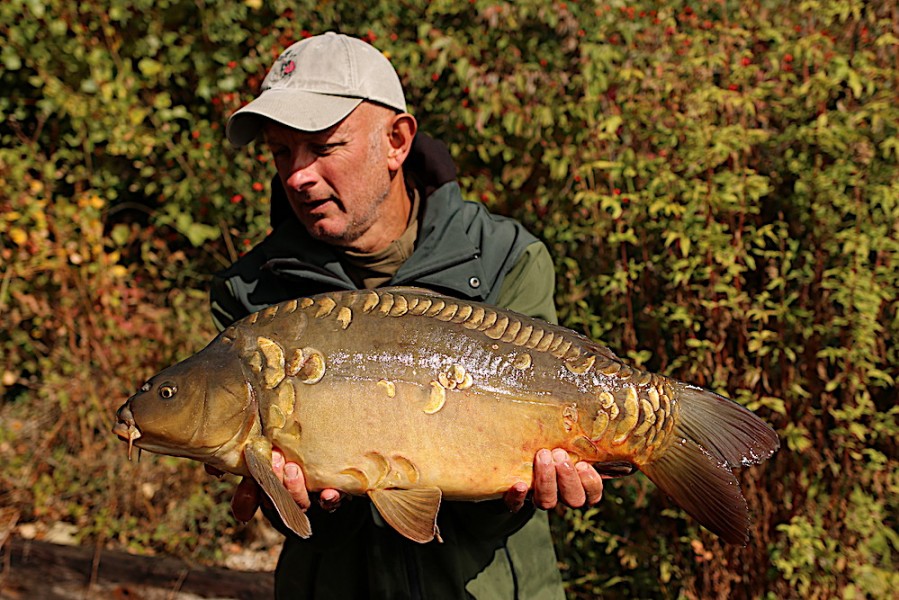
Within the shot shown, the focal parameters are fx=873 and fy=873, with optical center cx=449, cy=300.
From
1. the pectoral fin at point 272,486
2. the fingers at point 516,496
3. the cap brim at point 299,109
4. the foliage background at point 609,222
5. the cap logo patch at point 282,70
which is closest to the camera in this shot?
the pectoral fin at point 272,486

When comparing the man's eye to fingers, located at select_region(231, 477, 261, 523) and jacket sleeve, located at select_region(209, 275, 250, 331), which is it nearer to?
jacket sleeve, located at select_region(209, 275, 250, 331)

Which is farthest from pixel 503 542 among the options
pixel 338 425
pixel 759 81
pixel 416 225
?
pixel 759 81

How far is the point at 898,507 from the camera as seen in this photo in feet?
9.95

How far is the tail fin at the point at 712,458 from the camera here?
1575mm

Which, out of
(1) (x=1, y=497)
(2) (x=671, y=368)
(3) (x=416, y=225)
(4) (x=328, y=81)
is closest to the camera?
(4) (x=328, y=81)

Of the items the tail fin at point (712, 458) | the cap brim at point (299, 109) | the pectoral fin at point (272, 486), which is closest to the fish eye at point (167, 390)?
the pectoral fin at point (272, 486)

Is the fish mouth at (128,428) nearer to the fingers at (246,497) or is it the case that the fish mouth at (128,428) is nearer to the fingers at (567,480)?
the fingers at (246,497)

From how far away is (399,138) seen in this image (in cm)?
202

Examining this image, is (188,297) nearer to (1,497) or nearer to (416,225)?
(1,497)

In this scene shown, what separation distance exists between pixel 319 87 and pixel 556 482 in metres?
0.95

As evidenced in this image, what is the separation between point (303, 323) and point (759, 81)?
2231 millimetres

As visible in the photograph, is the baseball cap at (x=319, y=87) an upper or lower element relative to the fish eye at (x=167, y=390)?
upper

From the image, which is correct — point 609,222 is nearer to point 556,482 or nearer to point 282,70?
point 282,70

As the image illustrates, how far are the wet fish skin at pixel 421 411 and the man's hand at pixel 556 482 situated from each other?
0.06 ft
